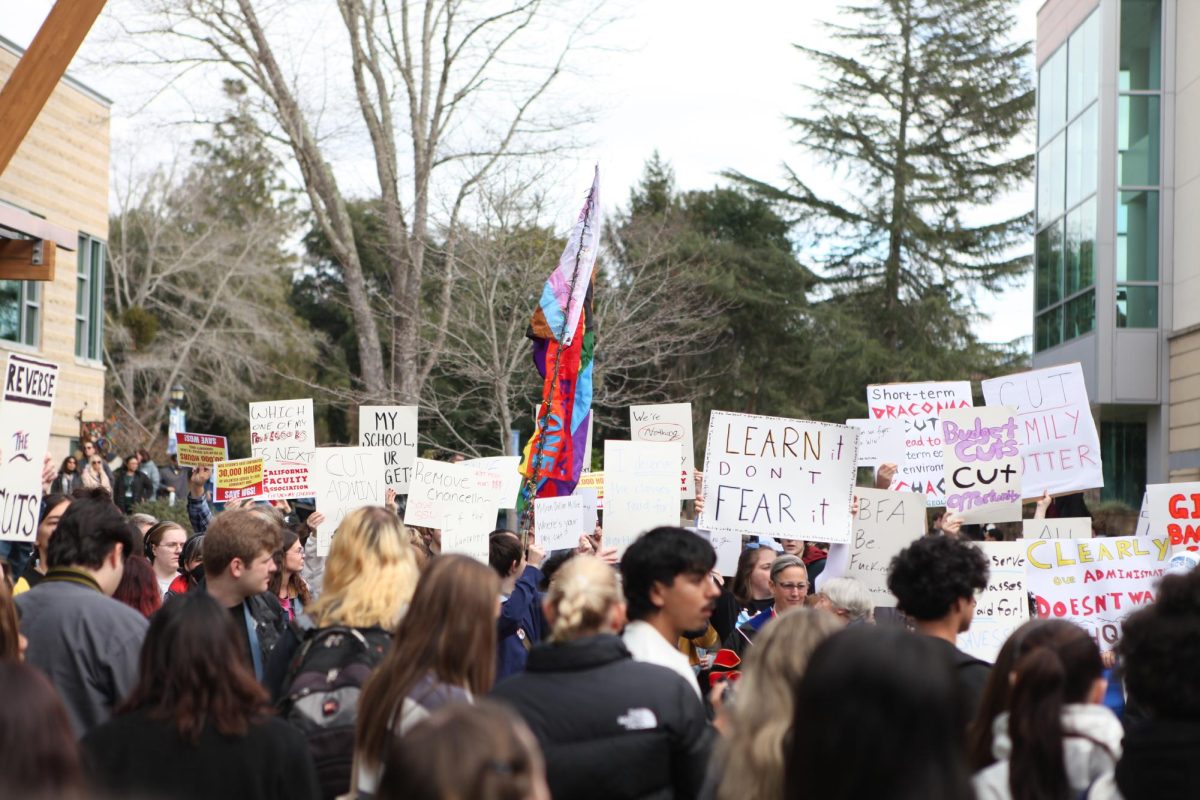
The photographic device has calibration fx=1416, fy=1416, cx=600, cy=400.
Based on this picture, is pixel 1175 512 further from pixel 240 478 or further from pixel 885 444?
pixel 240 478

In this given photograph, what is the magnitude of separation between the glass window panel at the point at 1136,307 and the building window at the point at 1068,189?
56 centimetres

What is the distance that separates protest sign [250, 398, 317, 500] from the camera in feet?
38.7

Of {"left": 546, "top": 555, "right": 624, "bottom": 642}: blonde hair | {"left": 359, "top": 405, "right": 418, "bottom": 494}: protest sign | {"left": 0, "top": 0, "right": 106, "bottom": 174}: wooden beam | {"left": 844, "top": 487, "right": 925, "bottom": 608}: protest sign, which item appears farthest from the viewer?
{"left": 0, "top": 0, "right": 106, "bottom": 174}: wooden beam

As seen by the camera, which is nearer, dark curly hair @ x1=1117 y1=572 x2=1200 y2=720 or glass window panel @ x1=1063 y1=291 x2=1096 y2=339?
dark curly hair @ x1=1117 y1=572 x2=1200 y2=720

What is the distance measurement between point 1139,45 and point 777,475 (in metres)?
21.2

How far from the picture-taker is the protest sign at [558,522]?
9.16 meters

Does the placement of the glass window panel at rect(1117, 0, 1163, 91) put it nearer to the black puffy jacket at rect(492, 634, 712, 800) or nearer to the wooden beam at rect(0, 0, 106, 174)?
the wooden beam at rect(0, 0, 106, 174)

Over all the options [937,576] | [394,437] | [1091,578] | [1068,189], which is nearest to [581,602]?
[937,576]

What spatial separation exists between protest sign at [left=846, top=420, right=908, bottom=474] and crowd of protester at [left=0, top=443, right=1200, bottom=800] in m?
5.16

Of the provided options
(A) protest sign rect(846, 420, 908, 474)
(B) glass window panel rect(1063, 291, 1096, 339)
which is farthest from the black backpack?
(B) glass window panel rect(1063, 291, 1096, 339)

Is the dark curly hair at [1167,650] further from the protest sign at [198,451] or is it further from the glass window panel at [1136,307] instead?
the glass window panel at [1136,307]

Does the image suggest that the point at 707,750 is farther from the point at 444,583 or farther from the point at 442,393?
the point at 442,393

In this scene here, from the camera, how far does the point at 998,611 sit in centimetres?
777

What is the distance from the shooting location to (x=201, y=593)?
3744mm
